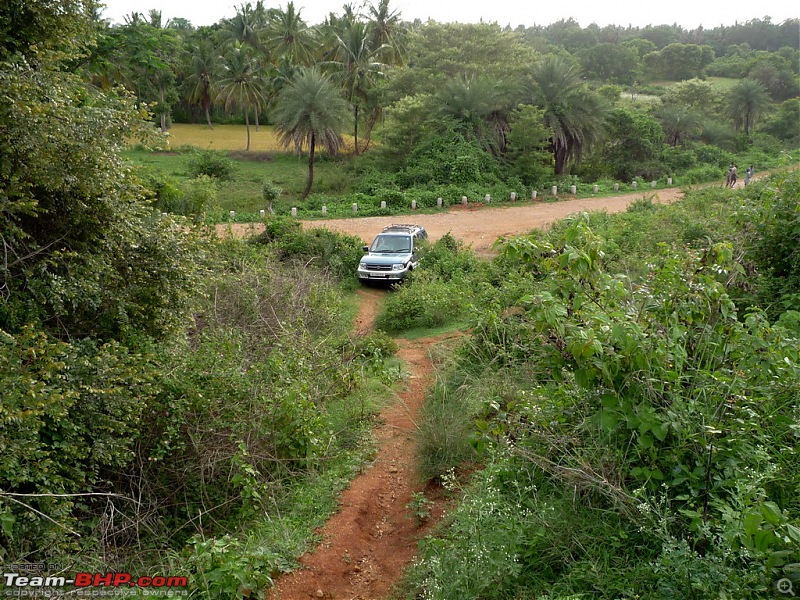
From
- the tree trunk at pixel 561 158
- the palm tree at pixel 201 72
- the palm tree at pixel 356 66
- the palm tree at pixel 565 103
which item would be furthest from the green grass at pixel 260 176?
the tree trunk at pixel 561 158

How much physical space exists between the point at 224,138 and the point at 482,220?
1270 inches

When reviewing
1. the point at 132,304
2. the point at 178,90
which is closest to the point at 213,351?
the point at 132,304

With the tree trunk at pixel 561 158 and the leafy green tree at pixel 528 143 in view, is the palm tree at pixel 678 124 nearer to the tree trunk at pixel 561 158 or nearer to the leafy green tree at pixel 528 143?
the tree trunk at pixel 561 158

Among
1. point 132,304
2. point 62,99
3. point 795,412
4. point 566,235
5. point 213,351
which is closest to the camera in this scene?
point 795,412

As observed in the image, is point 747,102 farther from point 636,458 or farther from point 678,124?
point 636,458

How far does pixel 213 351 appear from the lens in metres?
7.96

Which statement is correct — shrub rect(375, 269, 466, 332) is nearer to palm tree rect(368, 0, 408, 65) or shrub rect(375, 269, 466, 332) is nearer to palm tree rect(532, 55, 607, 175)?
palm tree rect(532, 55, 607, 175)

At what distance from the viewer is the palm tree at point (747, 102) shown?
51.3 meters

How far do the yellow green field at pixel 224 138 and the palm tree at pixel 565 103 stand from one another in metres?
14.6

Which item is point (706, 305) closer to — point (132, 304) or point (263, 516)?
point (263, 516)

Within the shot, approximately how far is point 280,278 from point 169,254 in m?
5.49

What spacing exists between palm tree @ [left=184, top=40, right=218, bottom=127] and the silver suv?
39.2 meters

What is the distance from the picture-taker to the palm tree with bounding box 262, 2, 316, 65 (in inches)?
1855

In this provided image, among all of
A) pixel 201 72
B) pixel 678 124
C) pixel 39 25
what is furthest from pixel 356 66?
pixel 39 25
